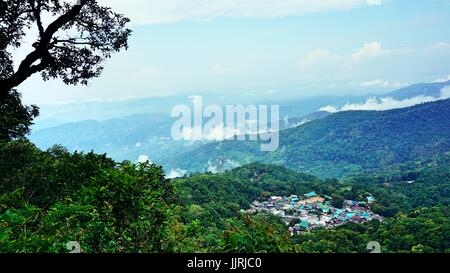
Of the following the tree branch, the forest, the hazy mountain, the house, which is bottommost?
the house

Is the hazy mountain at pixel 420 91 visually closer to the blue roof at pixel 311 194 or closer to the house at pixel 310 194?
the blue roof at pixel 311 194

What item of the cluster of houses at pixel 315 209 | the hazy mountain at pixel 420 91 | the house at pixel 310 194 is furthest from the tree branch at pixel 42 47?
the hazy mountain at pixel 420 91

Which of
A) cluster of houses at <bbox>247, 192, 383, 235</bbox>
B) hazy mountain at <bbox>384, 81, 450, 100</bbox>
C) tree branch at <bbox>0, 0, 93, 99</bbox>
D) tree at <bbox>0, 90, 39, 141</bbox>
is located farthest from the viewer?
hazy mountain at <bbox>384, 81, 450, 100</bbox>

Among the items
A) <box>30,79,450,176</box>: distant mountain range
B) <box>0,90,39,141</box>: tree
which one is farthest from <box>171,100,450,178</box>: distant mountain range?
<box>0,90,39,141</box>: tree

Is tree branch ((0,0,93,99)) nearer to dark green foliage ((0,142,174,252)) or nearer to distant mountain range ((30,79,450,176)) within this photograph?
dark green foliage ((0,142,174,252))

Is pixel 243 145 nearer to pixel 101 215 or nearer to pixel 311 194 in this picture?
pixel 311 194

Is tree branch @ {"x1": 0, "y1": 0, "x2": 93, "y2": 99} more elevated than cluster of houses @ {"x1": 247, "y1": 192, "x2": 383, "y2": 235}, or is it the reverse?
tree branch @ {"x1": 0, "y1": 0, "x2": 93, "y2": 99}

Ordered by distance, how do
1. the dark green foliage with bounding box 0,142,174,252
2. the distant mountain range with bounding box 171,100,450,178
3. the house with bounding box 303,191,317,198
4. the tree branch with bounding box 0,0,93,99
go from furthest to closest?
the distant mountain range with bounding box 171,100,450,178, the house with bounding box 303,191,317,198, the tree branch with bounding box 0,0,93,99, the dark green foliage with bounding box 0,142,174,252

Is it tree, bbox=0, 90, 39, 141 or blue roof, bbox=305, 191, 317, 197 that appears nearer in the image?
tree, bbox=0, 90, 39, 141
